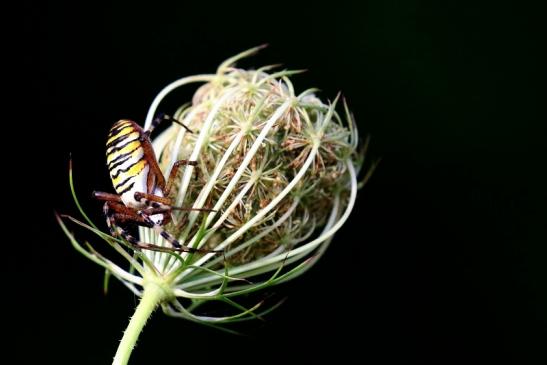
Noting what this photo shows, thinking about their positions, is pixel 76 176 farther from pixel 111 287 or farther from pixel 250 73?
pixel 250 73

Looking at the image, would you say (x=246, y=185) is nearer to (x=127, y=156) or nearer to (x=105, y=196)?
(x=127, y=156)

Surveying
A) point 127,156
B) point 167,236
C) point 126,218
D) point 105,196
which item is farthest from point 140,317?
point 127,156

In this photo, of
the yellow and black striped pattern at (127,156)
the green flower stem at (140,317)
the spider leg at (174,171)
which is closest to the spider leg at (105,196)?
the yellow and black striped pattern at (127,156)

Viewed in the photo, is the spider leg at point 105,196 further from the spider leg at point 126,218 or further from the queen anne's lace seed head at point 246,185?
the queen anne's lace seed head at point 246,185

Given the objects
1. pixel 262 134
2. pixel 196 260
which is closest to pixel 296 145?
pixel 262 134

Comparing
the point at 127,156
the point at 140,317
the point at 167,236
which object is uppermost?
the point at 127,156

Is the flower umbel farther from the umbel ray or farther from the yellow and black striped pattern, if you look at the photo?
the yellow and black striped pattern
